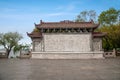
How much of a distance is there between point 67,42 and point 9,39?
87.9 feet

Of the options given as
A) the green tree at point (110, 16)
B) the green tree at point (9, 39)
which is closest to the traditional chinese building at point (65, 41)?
the green tree at point (110, 16)

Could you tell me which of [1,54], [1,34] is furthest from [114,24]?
[1,34]

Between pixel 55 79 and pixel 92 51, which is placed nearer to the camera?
pixel 55 79

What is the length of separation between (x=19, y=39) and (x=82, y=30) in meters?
28.7

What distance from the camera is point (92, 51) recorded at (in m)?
33.2

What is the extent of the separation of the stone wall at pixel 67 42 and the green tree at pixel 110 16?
47.6 feet

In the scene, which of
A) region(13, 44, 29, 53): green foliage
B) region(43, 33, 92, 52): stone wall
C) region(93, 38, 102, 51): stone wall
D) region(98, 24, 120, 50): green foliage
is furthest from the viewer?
region(13, 44, 29, 53): green foliage

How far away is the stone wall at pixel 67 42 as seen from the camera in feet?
111

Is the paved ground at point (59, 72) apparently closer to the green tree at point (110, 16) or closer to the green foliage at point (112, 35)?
the green foliage at point (112, 35)

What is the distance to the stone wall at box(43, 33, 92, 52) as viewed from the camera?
33688 mm

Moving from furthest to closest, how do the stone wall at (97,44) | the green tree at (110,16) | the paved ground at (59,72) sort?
the green tree at (110,16)
the stone wall at (97,44)
the paved ground at (59,72)

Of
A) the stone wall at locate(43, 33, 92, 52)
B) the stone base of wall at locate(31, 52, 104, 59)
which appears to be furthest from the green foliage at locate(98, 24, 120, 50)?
the stone base of wall at locate(31, 52, 104, 59)

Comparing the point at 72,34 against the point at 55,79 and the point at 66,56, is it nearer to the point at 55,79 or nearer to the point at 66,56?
the point at 66,56

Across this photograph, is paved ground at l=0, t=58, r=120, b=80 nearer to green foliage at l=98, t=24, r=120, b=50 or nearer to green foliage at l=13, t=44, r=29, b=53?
green foliage at l=98, t=24, r=120, b=50
